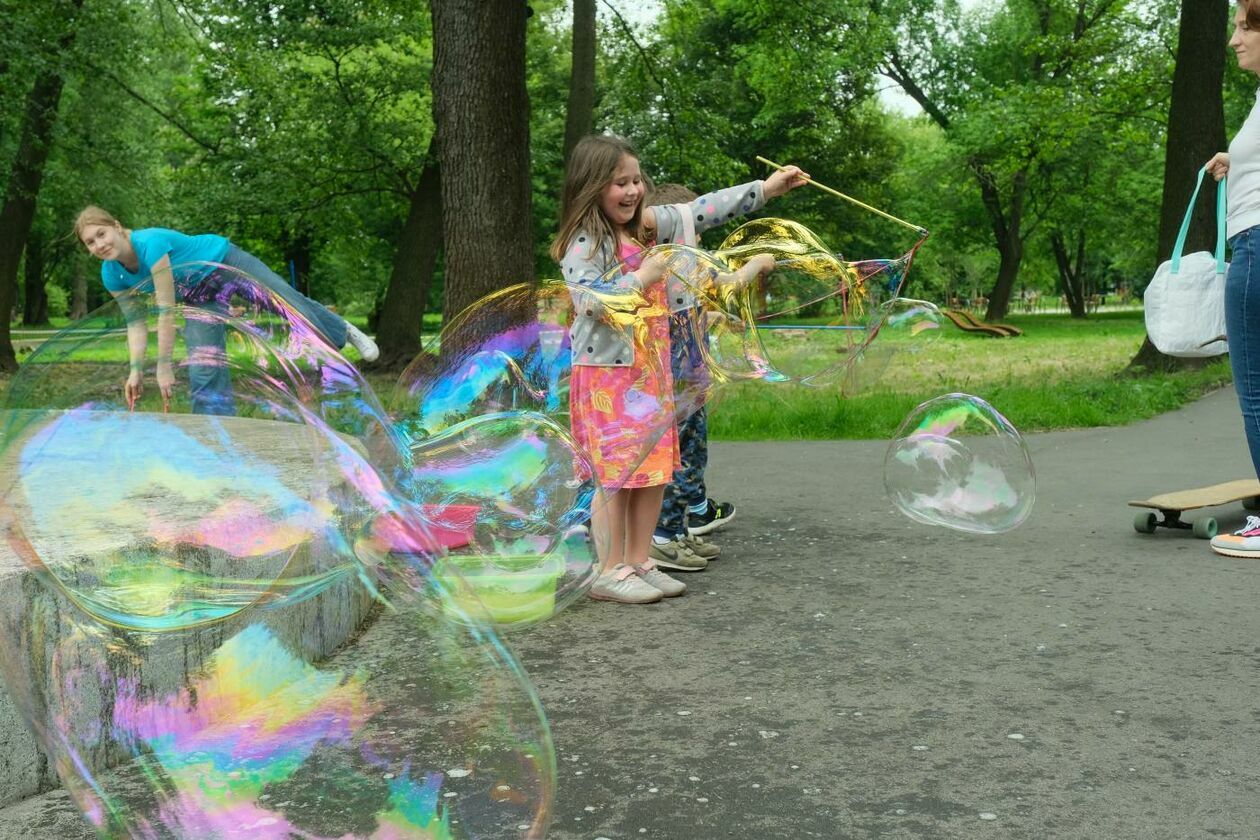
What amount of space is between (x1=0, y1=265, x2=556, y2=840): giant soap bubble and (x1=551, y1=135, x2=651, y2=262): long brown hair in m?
1.57

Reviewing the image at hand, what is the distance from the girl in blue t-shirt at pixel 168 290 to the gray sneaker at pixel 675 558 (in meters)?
1.76

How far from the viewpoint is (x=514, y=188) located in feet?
28.7

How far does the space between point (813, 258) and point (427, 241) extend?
13.5 metres

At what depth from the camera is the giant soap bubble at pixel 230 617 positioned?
7.65 ft

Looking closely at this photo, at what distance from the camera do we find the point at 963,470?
5688 millimetres

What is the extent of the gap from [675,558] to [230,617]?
278 cm

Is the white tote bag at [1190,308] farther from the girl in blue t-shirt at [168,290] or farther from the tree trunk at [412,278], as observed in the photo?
the tree trunk at [412,278]

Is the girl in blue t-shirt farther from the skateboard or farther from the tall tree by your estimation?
the tall tree

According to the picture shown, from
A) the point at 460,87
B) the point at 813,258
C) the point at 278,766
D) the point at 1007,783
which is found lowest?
the point at 1007,783

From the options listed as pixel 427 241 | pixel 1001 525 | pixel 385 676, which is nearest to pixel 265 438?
pixel 385 676

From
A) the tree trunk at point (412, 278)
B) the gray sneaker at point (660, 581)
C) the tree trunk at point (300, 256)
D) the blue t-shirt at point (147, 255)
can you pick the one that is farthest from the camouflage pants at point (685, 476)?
the tree trunk at point (300, 256)

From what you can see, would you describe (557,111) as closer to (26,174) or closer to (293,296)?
(26,174)

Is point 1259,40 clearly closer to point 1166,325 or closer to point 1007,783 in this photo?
point 1166,325

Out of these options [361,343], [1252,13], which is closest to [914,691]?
[1252,13]
